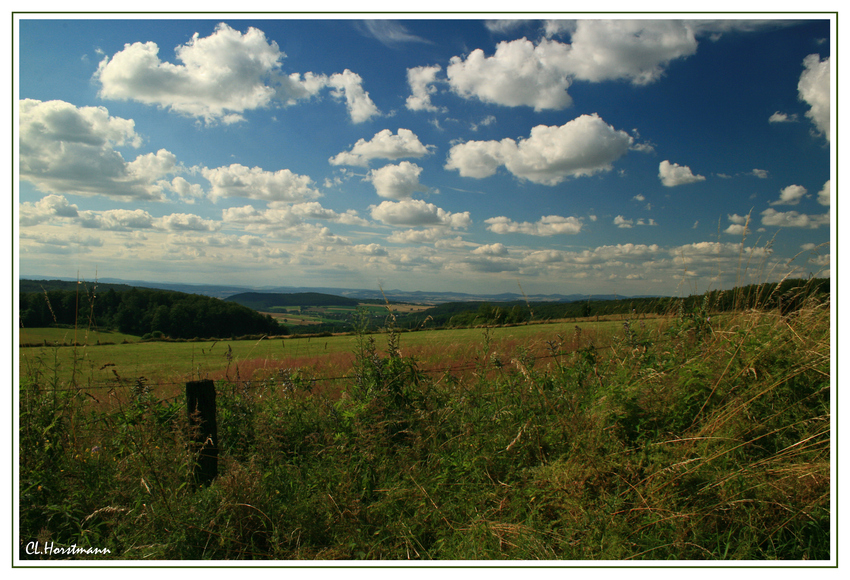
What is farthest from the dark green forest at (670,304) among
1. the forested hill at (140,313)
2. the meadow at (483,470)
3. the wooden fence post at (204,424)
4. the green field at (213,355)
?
the forested hill at (140,313)

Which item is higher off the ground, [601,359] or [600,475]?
[601,359]

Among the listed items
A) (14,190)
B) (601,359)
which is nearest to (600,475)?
(601,359)

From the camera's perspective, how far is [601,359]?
562 centimetres

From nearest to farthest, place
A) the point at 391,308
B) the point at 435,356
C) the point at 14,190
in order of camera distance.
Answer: the point at 14,190, the point at 391,308, the point at 435,356

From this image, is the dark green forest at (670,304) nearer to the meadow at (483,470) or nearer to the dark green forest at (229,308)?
the dark green forest at (229,308)

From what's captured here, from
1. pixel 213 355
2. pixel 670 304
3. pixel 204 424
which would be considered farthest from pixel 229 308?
pixel 670 304

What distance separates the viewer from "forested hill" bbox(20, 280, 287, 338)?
15.6 ft

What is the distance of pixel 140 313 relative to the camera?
32.0 ft

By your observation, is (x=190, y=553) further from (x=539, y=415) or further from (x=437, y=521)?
(x=539, y=415)

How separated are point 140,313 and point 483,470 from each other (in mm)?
9847

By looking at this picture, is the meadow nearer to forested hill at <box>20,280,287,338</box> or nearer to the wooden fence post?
the wooden fence post

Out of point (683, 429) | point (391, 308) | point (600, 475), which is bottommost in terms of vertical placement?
point (600, 475)

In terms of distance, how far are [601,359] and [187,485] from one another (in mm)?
5102

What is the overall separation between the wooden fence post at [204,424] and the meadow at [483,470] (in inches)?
6.3
